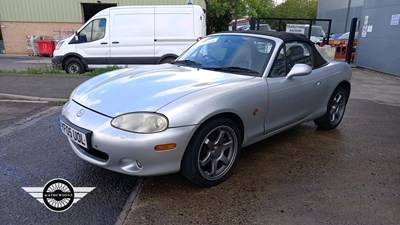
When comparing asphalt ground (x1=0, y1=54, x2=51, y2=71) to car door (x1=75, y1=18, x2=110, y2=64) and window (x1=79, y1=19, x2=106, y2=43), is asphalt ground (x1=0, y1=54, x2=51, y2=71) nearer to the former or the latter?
car door (x1=75, y1=18, x2=110, y2=64)

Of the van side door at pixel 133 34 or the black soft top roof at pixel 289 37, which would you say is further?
the van side door at pixel 133 34

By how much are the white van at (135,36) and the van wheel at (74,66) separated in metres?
0.03

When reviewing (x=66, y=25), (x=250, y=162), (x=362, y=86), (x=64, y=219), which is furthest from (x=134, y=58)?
(x=66, y=25)

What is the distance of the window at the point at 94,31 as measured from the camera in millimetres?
10195

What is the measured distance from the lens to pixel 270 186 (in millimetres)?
3154

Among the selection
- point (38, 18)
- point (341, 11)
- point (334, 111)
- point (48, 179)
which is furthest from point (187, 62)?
point (341, 11)

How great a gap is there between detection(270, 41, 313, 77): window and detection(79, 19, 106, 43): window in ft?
24.6

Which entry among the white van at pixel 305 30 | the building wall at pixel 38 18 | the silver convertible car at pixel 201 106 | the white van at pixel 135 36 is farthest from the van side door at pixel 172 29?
the building wall at pixel 38 18

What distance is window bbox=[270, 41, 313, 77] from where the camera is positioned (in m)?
3.69

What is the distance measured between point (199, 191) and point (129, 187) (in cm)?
66

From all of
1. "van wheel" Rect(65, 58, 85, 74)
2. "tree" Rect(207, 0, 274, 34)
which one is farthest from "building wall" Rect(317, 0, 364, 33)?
"van wheel" Rect(65, 58, 85, 74)

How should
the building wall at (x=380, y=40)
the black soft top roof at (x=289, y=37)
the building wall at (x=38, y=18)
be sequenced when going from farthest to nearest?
the building wall at (x=38, y=18), the building wall at (x=380, y=40), the black soft top roof at (x=289, y=37)

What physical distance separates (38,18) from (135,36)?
13.0 m

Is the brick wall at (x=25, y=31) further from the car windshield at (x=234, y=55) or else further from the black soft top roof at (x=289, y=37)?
the black soft top roof at (x=289, y=37)
